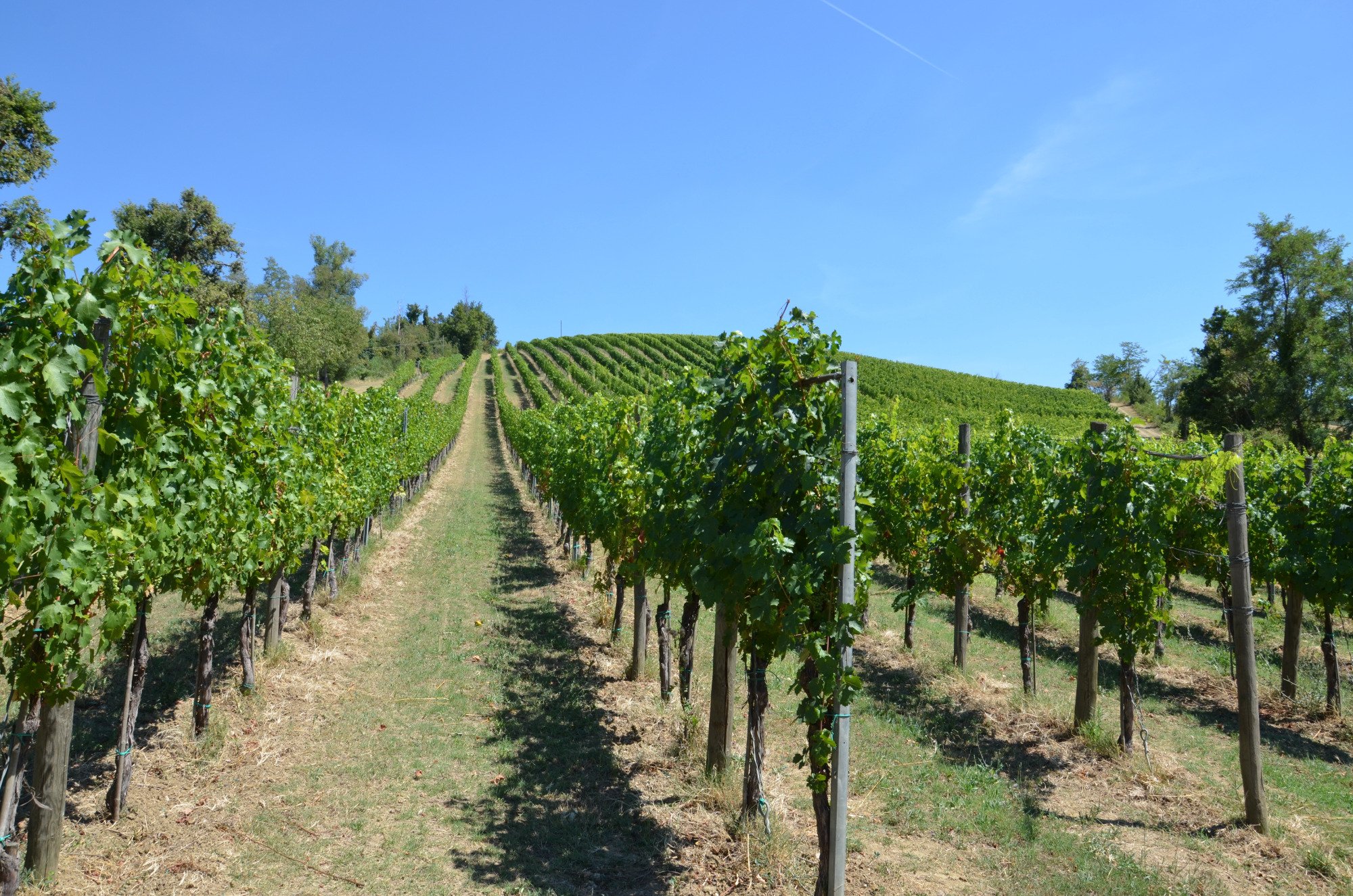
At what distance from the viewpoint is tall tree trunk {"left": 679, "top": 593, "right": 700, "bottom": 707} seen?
7730mm

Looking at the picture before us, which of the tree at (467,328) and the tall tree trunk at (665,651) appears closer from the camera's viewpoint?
the tall tree trunk at (665,651)

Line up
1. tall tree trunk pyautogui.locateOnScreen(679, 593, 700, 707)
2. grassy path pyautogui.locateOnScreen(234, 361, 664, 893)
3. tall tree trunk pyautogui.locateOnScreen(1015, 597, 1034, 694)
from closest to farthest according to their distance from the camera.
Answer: grassy path pyautogui.locateOnScreen(234, 361, 664, 893)
tall tree trunk pyautogui.locateOnScreen(679, 593, 700, 707)
tall tree trunk pyautogui.locateOnScreen(1015, 597, 1034, 694)

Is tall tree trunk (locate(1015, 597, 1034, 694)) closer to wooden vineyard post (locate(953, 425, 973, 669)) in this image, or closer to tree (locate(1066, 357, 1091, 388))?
wooden vineyard post (locate(953, 425, 973, 669))

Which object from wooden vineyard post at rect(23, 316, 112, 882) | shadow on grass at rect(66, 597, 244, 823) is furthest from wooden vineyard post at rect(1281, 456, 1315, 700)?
shadow on grass at rect(66, 597, 244, 823)

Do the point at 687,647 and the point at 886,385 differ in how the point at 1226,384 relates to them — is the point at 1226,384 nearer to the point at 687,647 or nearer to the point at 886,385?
the point at 886,385

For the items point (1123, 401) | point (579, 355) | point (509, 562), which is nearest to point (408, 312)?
point (579, 355)

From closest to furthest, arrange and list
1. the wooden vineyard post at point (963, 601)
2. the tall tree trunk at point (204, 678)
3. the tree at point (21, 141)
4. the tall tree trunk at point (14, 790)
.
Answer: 1. the tall tree trunk at point (14, 790)
2. the tall tree trunk at point (204, 678)
3. the wooden vineyard post at point (963, 601)
4. the tree at point (21, 141)

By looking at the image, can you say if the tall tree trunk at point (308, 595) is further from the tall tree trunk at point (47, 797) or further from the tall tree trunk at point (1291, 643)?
the tall tree trunk at point (1291, 643)

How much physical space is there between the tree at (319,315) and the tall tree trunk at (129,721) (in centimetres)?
3212

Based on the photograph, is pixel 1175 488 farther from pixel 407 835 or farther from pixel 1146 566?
pixel 407 835

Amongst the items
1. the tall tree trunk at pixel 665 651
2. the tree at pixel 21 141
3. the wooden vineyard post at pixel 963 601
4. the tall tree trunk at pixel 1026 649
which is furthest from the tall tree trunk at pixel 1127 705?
the tree at pixel 21 141

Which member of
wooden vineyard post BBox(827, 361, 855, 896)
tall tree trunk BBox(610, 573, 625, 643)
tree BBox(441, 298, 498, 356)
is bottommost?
tall tree trunk BBox(610, 573, 625, 643)

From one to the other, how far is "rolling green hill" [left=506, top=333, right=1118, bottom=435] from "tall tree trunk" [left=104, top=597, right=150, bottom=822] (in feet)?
128

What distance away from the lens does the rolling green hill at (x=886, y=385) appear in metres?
52.9
